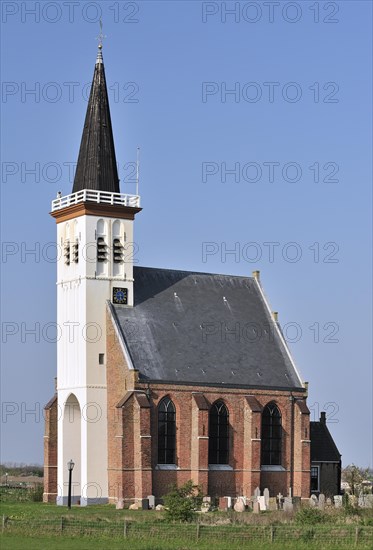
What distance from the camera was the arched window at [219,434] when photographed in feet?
209

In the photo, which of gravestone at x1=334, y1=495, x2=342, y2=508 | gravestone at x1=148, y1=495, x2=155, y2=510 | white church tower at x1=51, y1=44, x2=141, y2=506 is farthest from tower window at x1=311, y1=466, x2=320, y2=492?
white church tower at x1=51, y1=44, x2=141, y2=506

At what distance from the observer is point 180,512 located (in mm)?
46312

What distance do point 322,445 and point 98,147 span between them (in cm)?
2311

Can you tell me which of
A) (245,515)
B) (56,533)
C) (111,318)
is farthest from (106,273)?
(56,533)

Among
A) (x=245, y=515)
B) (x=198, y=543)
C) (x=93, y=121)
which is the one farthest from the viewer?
(x=93, y=121)

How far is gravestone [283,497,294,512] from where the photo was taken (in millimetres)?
55616

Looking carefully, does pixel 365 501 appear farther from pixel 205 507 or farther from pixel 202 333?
pixel 202 333

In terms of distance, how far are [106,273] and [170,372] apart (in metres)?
6.59

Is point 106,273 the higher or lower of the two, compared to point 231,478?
higher

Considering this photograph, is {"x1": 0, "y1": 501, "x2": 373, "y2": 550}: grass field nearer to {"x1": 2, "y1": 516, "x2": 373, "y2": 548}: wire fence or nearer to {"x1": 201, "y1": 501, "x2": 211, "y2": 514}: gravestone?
{"x1": 2, "y1": 516, "x2": 373, "y2": 548}: wire fence

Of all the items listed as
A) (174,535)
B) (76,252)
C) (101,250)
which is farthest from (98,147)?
(174,535)

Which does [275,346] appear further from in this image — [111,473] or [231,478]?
[111,473]

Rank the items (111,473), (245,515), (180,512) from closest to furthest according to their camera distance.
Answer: (180,512)
(245,515)
(111,473)

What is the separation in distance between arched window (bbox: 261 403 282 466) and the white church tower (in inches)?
369
